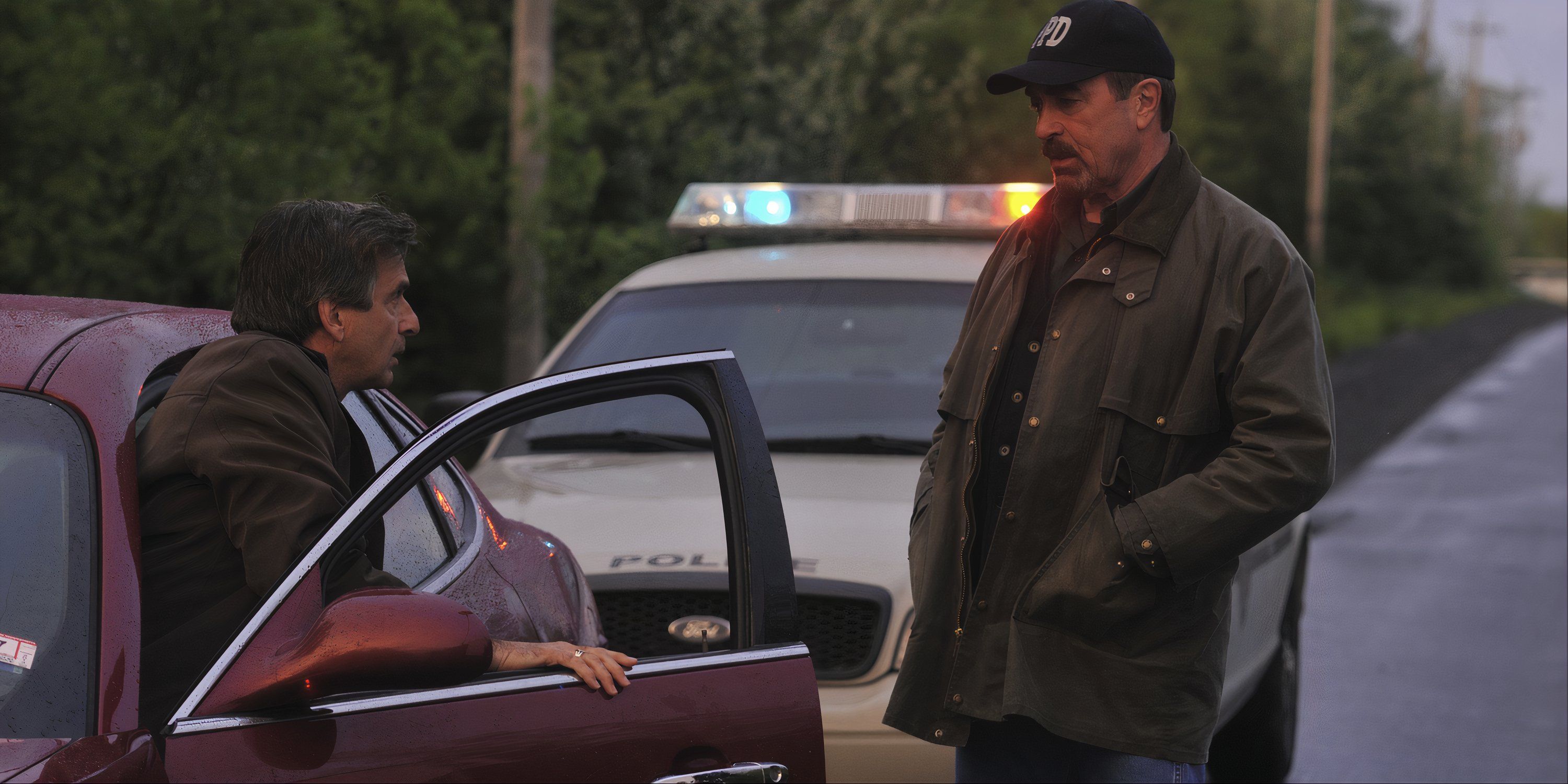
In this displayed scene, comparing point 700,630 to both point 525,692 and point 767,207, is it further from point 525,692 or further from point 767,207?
point 767,207

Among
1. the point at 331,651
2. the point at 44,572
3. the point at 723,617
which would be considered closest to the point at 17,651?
the point at 44,572

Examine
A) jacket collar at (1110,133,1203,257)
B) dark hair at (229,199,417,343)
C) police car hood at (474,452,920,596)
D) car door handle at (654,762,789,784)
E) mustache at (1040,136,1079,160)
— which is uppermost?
mustache at (1040,136,1079,160)

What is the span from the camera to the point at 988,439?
2.76m

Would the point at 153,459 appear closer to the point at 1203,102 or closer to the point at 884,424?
the point at 884,424

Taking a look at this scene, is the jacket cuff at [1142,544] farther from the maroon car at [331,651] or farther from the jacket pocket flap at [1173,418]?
the maroon car at [331,651]

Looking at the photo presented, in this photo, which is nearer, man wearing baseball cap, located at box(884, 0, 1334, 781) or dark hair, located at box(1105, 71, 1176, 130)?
man wearing baseball cap, located at box(884, 0, 1334, 781)

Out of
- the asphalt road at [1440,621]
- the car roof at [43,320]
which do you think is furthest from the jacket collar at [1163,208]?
the asphalt road at [1440,621]

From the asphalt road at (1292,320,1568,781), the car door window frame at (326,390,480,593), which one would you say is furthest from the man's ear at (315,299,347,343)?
the asphalt road at (1292,320,1568,781)

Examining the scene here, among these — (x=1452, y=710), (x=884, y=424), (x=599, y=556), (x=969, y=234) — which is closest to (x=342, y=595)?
(x=599, y=556)

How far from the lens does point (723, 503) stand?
2396 mm

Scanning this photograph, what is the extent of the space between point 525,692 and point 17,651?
0.65 m

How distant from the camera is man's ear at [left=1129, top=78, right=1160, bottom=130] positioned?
2.71 meters

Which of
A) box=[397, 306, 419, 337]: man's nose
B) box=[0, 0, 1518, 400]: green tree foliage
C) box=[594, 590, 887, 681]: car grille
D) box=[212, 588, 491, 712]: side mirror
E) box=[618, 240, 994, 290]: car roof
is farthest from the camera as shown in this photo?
box=[0, 0, 1518, 400]: green tree foliage

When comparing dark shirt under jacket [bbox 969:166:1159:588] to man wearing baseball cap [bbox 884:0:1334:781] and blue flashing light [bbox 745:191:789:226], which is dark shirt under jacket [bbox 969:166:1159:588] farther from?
blue flashing light [bbox 745:191:789:226]
